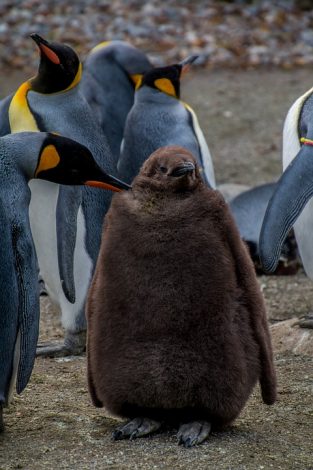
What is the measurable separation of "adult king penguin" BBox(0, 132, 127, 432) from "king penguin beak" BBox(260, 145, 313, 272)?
1.08m

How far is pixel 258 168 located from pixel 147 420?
16.5 feet

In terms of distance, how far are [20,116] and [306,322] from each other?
4.94ft

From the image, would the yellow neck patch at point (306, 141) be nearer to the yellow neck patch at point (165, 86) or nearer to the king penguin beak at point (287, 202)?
the king penguin beak at point (287, 202)

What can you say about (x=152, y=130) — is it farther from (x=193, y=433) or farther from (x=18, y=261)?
(x=193, y=433)

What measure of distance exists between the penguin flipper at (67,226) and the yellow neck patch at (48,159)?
916 mm

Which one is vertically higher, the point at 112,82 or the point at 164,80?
the point at 164,80

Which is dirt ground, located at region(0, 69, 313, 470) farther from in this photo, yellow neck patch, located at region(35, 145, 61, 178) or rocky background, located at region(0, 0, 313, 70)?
rocky background, located at region(0, 0, 313, 70)

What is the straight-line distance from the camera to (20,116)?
4371mm

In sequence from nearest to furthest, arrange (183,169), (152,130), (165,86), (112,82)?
(183,169) → (152,130) → (165,86) → (112,82)

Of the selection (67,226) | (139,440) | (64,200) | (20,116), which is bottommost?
(139,440)

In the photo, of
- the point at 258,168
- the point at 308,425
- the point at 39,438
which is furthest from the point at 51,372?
the point at 258,168

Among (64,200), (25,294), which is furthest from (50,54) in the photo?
(25,294)

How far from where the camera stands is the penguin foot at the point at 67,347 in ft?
14.1

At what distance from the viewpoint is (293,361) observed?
4020mm
